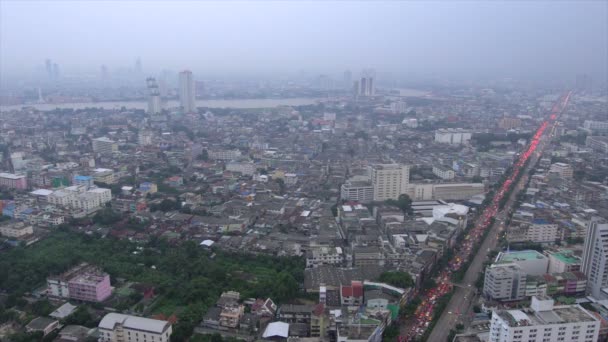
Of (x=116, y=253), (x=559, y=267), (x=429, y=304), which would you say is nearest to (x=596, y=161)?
(x=559, y=267)

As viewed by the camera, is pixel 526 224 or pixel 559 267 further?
pixel 526 224

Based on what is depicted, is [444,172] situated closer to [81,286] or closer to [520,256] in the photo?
[520,256]

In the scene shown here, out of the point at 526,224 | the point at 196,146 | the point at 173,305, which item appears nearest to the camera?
the point at 173,305

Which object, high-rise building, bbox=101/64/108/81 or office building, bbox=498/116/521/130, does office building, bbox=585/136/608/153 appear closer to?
office building, bbox=498/116/521/130

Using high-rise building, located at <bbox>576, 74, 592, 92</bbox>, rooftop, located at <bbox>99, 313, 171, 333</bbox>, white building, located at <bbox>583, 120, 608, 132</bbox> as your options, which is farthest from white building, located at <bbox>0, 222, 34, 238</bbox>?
high-rise building, located at <bbox>576, 74, 592, 92</bbox>

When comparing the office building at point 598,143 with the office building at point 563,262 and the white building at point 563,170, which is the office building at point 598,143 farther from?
the office building at point 563,262

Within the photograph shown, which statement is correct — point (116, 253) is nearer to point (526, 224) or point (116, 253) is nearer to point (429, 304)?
point (429, 304)
